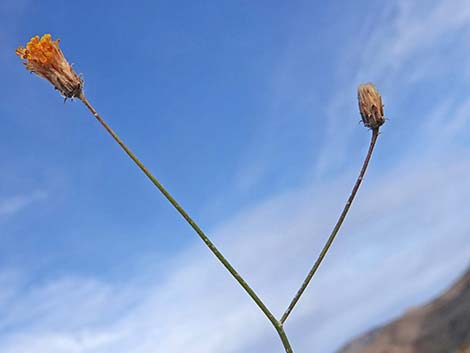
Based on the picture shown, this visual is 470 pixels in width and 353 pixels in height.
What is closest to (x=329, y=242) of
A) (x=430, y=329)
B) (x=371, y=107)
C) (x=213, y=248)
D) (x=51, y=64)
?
(x=213, y=248)

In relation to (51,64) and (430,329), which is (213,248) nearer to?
(51,64)

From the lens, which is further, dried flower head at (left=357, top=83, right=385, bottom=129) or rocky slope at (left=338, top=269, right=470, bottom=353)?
rocky slope at (left=338, top=269, right=470, bottom=353)

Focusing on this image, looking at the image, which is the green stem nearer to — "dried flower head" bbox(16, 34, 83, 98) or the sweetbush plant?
the sweetbush plant

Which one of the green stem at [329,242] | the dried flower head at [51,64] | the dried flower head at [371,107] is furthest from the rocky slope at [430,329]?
the dried flower head at [51,64]

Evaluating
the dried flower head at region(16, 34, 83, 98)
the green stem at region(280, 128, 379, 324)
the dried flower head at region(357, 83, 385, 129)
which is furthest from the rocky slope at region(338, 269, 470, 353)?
the dried flower head at region(16, 34, 83, 98)

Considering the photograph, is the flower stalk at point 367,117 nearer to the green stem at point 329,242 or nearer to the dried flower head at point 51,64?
the green stem at point 329,242

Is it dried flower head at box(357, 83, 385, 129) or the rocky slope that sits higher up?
the rocky slope

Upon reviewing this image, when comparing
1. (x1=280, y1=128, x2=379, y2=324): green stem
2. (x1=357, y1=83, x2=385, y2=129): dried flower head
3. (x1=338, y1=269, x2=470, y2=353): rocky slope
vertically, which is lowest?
(x1=280, y1=128, x2=379, y2=324): green stem
